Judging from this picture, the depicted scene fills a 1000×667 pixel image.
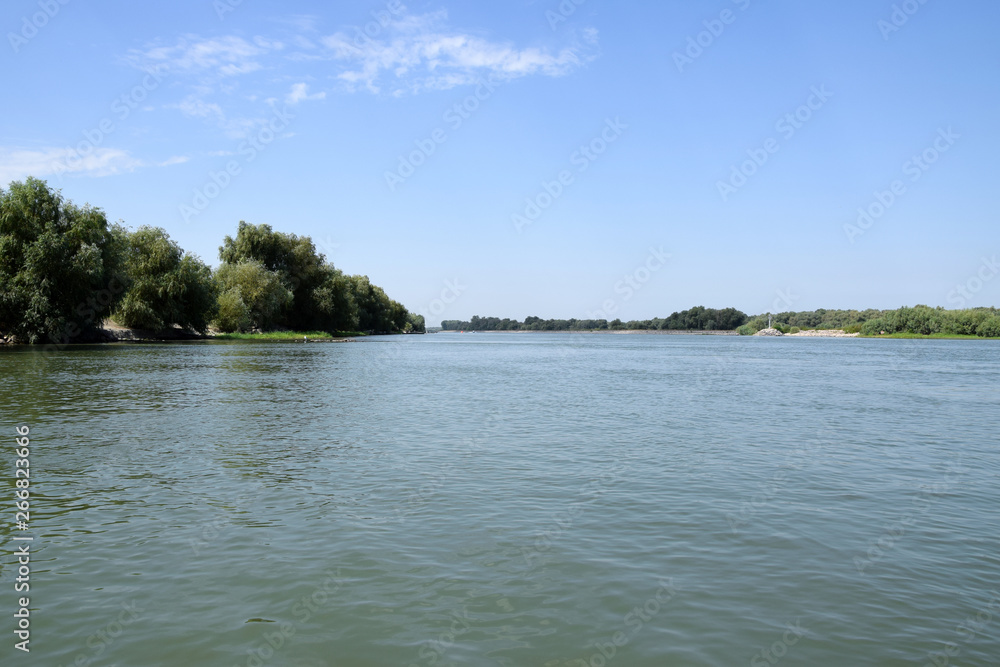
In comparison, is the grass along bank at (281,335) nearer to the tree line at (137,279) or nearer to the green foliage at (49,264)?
the tree line at (137,279)

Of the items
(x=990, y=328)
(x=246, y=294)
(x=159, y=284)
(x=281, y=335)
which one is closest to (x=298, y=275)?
(x=281, y=335)

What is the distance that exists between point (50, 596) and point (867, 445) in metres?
18.7

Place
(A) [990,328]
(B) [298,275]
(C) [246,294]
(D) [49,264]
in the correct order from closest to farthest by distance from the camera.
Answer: (D) [49,264], (C) [246,294], (B) [298,275], (A) [990,328]

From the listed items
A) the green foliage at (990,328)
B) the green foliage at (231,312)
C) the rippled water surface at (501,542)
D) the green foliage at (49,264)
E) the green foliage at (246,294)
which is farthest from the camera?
the green foliage at (990,328)

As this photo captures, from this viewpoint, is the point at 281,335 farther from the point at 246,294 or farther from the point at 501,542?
the point at 501,542

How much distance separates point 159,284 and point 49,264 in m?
17.5

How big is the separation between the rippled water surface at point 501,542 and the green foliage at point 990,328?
658 feet

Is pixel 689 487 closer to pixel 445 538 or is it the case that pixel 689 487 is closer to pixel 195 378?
pixel 445 538

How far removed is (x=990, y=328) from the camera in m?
182

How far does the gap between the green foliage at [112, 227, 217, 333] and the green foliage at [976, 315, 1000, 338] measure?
198462mm

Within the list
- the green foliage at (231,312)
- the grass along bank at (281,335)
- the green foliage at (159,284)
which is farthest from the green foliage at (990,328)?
the green foliage at (159,284)

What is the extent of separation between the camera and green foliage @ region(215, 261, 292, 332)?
88.6 m

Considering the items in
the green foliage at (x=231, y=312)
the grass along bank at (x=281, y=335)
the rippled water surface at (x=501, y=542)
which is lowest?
the rippled water surface at (x=501, y=542)

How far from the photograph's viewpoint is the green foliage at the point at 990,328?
17988 cm
